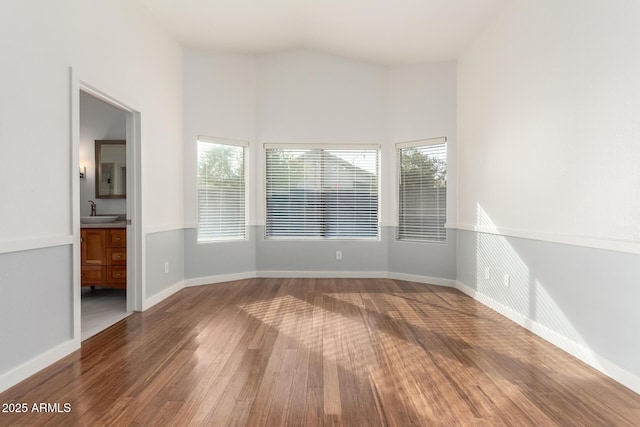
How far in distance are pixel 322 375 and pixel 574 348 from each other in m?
1.91

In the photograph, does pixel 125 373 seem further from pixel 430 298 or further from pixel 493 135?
pixel 493 135

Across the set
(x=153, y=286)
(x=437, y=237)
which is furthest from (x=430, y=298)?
(x=153, y=286)

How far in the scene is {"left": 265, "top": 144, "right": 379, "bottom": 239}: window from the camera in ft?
18.3

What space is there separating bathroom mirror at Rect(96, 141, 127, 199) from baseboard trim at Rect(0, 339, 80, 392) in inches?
113

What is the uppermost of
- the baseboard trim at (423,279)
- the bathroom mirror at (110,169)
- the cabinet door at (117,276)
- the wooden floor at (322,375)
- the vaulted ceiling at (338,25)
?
the vaulted ceiling at (338,25)

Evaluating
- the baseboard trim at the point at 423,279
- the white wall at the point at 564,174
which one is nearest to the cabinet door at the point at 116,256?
the baseboard trim at the point at 423,279

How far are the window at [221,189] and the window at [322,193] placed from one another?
425mm

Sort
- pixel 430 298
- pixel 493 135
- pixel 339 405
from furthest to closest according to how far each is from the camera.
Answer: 1. pixel 430 298
2. pixel 493 135
3. pixel 339 405

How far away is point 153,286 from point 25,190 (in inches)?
79.0

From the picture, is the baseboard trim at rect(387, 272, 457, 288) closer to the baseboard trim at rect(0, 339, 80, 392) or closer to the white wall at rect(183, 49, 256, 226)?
the white wall at rect(183, 49, 256, 226)

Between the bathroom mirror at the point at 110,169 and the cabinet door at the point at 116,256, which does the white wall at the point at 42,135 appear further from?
the bathroom mirror at the point at 110,169

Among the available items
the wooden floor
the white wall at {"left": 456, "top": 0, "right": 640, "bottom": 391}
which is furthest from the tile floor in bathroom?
the white wall at {"left": 456, "top": 0, "right": 640, "bottom": 391}

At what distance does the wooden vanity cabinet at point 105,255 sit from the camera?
14.3 ft

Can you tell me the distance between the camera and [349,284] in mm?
5102
